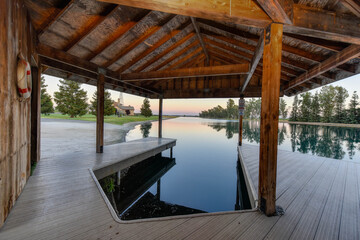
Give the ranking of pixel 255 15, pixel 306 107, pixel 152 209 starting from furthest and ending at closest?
pixel 306 107, pixel 152 209, pixel 255 15

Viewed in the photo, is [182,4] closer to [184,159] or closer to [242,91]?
[242,91]

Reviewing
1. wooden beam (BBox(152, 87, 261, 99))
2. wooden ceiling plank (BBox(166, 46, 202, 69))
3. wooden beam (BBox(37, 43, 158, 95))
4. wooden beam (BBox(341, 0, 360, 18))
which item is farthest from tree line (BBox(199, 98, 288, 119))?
wooden beam (BBox(341, 0, 360, 18))

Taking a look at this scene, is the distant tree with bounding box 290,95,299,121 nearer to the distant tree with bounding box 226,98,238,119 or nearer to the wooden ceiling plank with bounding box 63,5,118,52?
the distant tree with bounding box 226,98,238,119

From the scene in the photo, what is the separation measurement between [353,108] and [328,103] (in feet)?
11.2

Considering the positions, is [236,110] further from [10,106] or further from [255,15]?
[10,106]

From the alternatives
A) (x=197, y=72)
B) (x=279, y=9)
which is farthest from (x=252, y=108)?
(x=279, y=9)

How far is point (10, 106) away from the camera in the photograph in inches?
81.2

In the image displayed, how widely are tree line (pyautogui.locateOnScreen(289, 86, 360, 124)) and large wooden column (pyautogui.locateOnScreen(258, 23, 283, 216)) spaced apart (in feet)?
122

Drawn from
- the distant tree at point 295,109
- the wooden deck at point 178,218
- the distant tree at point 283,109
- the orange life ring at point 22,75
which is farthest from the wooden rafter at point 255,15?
the distant tree at point 283,109

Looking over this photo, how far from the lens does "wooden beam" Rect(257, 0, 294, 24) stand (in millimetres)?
1788

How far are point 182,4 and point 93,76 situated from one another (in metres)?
4.66

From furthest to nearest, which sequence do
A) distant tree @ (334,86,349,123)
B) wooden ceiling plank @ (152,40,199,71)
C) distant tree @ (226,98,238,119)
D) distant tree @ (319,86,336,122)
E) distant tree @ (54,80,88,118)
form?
distant tree @ (226,98,238,119)
distant tree @ (319,86,336,122)
distant tree @ (334,86,349,123)
distant tree @ (54,80,88,118)
wooden ceiling plank @ (152,40,199,71)

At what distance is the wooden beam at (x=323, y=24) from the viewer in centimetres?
204

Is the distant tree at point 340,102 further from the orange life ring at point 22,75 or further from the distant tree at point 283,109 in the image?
the orange life ring at point 22,75
